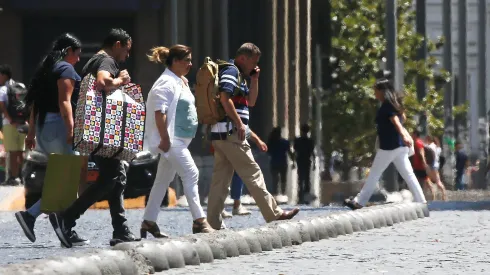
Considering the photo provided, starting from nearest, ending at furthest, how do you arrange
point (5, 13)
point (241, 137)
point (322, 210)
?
point (241, 137) < point (322, 210) < point (5, 13)

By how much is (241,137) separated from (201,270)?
344 centimetres

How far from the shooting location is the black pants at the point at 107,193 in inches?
508

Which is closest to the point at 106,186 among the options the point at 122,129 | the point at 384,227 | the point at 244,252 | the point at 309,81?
the point at 122,129

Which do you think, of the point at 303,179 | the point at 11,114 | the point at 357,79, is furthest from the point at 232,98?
the point at 357,79

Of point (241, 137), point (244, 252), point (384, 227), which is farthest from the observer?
point (384, 227)

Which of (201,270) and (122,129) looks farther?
(122,129)

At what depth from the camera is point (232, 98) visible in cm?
1461

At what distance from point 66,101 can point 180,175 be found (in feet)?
3.45

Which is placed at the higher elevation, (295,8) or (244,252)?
(295,8)

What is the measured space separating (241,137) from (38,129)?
1.83 meters

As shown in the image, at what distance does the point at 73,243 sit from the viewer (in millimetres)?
13281

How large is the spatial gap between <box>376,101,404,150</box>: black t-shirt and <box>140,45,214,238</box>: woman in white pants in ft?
17.9

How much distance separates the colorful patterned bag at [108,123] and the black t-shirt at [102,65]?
0.11 m

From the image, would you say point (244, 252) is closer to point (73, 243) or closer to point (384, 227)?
point (73, 243)
